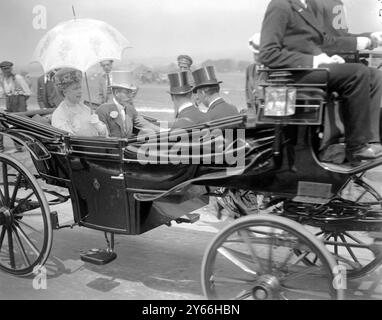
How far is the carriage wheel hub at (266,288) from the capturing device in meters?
2.50

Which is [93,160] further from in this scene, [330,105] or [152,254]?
[330,105]

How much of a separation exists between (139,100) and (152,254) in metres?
8.13

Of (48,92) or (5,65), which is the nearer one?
(48,92)

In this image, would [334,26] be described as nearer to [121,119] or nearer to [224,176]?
[224,176]

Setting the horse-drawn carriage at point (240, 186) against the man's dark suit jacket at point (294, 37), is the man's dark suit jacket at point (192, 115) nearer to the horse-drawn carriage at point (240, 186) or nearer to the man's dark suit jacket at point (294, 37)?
the horse-drawn carriage at point (240, 186)

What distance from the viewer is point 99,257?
3.37 meters

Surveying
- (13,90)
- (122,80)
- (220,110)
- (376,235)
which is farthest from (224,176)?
(13,90)

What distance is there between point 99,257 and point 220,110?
1633 mm

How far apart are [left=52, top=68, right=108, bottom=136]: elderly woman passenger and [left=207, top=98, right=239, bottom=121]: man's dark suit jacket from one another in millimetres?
928

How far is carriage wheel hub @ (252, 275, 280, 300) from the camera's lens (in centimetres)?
250

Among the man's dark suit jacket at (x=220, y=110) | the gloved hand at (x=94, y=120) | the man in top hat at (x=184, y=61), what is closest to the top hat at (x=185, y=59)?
the man in top hat at (x=184, y=61)

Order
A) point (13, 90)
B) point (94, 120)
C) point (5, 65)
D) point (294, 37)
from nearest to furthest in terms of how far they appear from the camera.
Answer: point (294, 37)
point (94, 120)
point (5, 65)
point (13, 90)

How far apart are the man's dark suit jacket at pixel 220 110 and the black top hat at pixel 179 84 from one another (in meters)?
0.27
